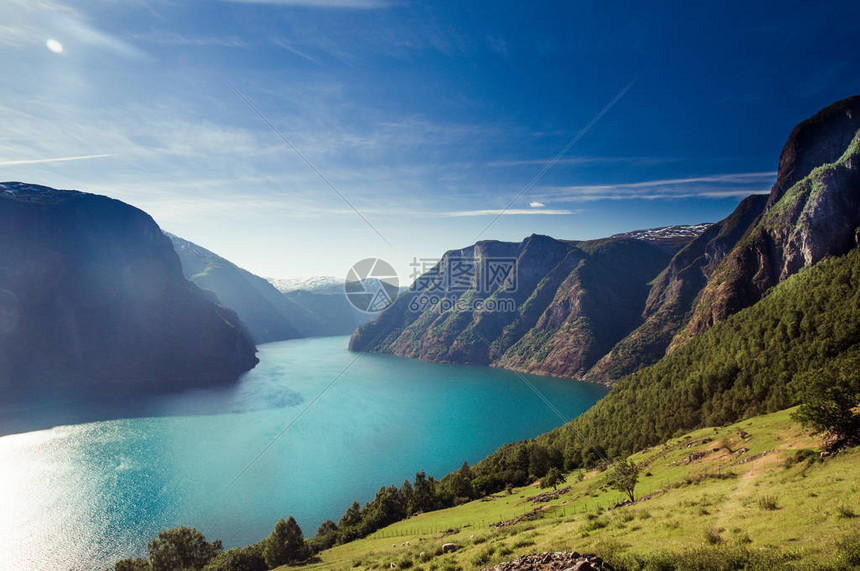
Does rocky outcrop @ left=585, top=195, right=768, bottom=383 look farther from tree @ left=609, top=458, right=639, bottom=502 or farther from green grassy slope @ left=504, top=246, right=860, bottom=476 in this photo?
tree @ left=609, top=458, right=639, bottom=502

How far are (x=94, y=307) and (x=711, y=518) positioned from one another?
212 metres

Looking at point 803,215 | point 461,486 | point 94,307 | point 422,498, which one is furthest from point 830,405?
point 94,307

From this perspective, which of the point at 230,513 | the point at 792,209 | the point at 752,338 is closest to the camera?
the point at 230,513

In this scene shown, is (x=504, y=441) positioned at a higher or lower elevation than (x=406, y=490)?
lower

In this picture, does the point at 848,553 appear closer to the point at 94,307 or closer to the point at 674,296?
the point at 674,296

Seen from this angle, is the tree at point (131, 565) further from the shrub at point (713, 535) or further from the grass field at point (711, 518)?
the shrub at point (713, 535)

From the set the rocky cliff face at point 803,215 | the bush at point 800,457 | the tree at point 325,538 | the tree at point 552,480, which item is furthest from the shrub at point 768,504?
the rocky cliff face at point 803,215

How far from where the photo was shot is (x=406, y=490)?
52.5 metres

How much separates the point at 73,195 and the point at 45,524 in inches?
7264

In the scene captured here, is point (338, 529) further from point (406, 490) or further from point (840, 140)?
point (840, 140)

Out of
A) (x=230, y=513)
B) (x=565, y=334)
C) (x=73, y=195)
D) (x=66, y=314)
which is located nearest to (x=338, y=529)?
(x=230, y=513)

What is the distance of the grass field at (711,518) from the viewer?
39.4 feet

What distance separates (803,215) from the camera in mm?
89750

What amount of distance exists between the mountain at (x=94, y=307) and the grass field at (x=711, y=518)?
159 m
